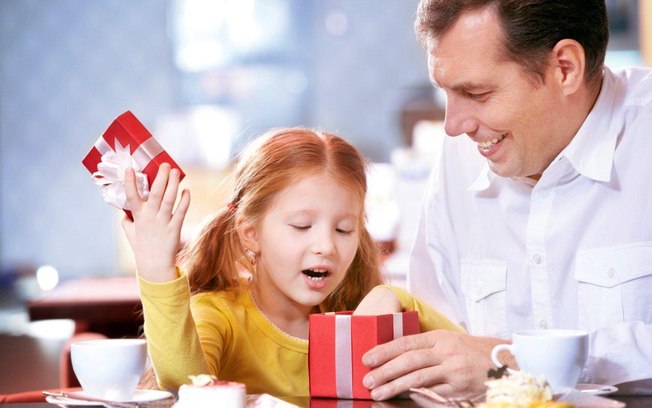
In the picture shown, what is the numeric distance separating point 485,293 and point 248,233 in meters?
0.55

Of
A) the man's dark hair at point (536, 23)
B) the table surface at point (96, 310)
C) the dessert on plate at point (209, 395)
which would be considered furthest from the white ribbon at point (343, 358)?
the table surface at point (96, 310)

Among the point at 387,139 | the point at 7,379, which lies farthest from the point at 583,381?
the point at 387,139

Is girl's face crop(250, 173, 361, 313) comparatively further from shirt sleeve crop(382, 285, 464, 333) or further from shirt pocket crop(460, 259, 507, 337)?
shirt pocket crop(460, 259, 507, 337)

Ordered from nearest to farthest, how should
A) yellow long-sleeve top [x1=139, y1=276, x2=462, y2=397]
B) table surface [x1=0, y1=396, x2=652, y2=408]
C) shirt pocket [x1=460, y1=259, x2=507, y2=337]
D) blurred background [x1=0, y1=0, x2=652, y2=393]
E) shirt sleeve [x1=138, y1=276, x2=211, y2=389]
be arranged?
table surface [x1=0, y1=396, x2=652, y2=408], shirt sleeve [x1=138, y1=276, x2=211, y2=389], yellow long-sleeve top [x1=139, y1=276, x2=462, y2=397], shirt pocket [x1=460, y1=259, x2=507, y2=337], blurred background [x1=0, y1=0, x2=652, y2=393]

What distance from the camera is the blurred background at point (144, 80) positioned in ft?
26.0

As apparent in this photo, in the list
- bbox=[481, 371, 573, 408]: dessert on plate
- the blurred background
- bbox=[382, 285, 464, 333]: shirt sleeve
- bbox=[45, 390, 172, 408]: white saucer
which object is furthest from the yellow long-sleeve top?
the blurred background

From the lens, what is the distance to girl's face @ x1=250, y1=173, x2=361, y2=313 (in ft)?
5.32

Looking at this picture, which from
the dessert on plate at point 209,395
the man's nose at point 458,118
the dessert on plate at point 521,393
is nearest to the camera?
the dessert on plate at point 521,393

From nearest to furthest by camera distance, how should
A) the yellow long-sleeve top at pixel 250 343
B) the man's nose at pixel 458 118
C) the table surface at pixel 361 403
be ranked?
the table surface at pixel 361 403
the yellow long-sleeve top at pixel 250 343
the man's nose at pixel 458 118

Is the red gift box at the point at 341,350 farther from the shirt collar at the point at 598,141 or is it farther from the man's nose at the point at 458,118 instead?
the shirt collar at the point at 598,141

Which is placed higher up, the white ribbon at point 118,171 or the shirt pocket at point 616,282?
the white ribbon at point 118,171

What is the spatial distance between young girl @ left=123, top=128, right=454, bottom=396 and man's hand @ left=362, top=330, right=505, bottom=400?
28cm

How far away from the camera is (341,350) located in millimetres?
1296

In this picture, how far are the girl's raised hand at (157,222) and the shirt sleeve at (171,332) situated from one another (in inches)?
1.0
